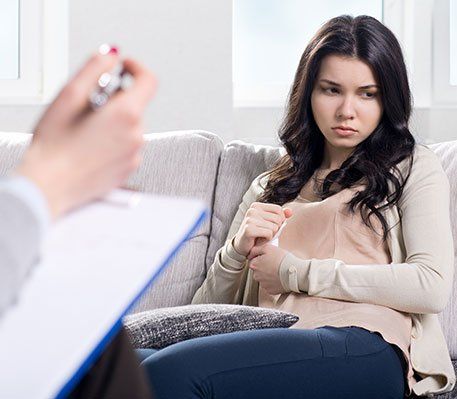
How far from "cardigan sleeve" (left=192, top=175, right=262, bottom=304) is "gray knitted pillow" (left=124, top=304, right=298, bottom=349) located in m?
0.28

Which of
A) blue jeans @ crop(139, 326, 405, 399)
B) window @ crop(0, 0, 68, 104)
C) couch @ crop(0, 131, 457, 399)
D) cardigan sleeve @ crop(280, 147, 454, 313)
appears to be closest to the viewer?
blue jeans @ crop(139, 326, 405, 399)

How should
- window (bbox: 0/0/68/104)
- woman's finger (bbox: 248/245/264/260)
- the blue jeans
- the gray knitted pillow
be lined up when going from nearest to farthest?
1. the blue jeans
2. the gray knitted pillow
3. woman's finger (bbox: 248/245/264/260)
4. window (bbox: 0/0/68/104)

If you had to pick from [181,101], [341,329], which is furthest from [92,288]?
[181,101]

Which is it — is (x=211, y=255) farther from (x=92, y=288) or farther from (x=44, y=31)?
(x=92, y=288)

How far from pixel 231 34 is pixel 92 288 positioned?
2653 millimetres

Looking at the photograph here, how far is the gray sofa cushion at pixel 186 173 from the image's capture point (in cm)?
249

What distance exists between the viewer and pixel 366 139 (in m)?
2.25

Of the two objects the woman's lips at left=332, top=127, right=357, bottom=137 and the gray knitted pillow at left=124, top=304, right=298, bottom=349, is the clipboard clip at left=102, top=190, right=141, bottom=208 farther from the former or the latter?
the woman's lips at left=332, top=127, right=357, bottom=137

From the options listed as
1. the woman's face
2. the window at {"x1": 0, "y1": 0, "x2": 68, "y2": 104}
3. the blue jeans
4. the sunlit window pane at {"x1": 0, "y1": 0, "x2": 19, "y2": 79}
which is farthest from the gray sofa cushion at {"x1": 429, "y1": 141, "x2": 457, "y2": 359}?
the sunlit window pane at {"x1": 0, "y1": 0, "x2": 19, "y2": 79}

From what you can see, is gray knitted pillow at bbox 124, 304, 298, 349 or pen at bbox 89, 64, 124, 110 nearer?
pen at bbox 89, 64, 124, 110

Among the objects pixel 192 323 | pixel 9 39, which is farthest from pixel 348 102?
pixel 9 39

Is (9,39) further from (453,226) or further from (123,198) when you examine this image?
(123,198)

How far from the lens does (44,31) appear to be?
3367 millimetres

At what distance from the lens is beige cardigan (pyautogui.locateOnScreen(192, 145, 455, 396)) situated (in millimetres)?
2010
